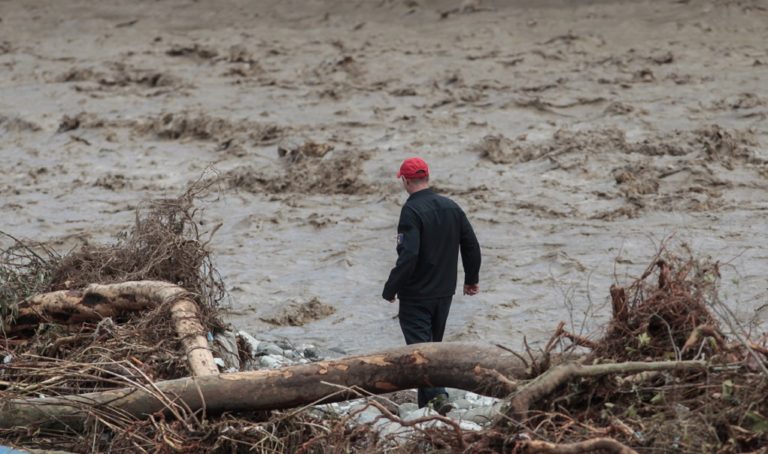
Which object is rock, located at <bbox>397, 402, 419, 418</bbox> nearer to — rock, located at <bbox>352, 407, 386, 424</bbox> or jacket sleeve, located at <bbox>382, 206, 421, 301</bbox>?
rock, located at <bbox>352, 407, 386, 424</bbox>

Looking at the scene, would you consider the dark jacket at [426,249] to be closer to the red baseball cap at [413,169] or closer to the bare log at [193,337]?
the red baseball cap at [413,169]

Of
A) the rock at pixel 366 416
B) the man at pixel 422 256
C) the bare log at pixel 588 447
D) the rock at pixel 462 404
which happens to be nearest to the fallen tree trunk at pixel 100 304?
the rock at pixel 366 416

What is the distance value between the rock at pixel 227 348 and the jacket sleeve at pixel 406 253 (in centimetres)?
104

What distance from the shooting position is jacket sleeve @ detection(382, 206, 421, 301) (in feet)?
22.7

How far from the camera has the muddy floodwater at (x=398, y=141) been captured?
9312 millimetres

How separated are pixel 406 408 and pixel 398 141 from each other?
575 cm

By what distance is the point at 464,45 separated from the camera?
14664mm

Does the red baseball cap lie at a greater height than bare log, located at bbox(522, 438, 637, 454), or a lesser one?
greater

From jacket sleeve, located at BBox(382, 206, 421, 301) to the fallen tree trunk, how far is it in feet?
3.76

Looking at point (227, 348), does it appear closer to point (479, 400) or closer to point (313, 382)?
point (313, 382)

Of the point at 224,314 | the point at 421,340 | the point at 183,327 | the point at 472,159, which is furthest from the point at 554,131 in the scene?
the point at 183,327

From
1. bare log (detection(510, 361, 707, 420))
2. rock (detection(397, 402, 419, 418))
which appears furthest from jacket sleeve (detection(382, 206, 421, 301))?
bare log (detection(510, 361, 707, 420))

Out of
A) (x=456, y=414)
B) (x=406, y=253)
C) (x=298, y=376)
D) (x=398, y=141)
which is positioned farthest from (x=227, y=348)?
(x=398, y=141)

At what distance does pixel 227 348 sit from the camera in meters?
7.21
